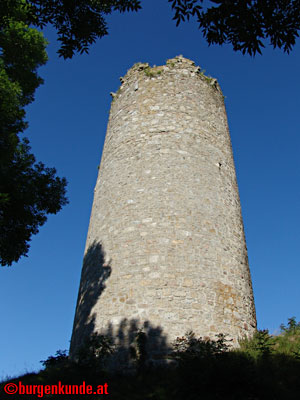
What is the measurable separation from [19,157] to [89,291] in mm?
3830

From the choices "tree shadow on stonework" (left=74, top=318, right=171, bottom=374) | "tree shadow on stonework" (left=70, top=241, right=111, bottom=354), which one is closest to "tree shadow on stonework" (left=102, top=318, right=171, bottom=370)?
"tree shadow on stonework" (left=74, top=318, right=171, bottom=374)

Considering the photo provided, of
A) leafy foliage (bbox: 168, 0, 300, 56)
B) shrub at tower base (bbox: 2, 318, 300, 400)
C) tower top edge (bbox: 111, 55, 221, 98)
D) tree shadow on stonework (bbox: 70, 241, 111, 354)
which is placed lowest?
shrub at tower base (bbox: 2, 318, 300, 400)

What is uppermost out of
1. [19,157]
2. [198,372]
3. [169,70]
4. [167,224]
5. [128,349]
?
[169,70]

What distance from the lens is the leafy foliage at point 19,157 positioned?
8773 millimetres

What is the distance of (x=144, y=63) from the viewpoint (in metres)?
13.4

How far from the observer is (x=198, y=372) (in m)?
5.89

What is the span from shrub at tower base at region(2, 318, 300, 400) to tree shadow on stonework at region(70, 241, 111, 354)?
659 millimetres

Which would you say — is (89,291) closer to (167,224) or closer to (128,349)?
(128,349)

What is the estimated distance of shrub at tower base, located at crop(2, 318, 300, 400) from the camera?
5.63m

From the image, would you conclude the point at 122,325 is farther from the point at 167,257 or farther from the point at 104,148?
the point at 104,148

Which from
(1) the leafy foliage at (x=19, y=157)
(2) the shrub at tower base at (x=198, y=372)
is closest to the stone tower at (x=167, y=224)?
(2) the shrub at tower base at (x=198, y=372)

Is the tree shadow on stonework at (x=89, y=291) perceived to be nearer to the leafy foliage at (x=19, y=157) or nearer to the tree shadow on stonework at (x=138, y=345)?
the tree shadow on stonework at (x=138, y=345)

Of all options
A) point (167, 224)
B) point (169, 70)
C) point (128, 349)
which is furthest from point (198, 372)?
point (169, 70)

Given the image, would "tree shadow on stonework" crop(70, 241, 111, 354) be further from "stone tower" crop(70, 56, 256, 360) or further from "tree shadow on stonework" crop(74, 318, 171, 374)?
"tree shadow on stonework" crop(74, 318, 171, 374)
